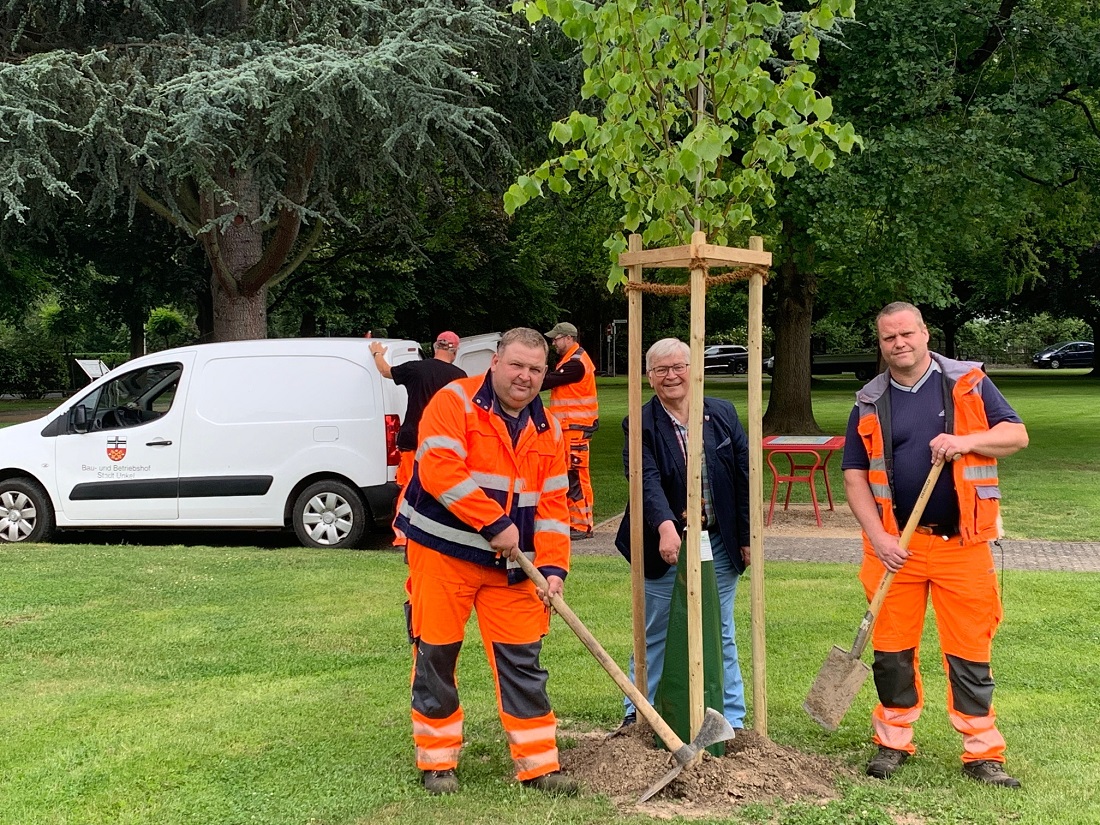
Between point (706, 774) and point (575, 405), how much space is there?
621cm

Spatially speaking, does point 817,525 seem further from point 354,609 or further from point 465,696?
point 465,696

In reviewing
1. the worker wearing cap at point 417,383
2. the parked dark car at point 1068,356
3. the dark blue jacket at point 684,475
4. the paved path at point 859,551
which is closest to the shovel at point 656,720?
the dark blue jacket at point 684,475

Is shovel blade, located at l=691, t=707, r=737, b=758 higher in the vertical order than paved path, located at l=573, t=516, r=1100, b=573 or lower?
higher

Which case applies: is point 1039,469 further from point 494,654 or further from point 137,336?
point 137,336

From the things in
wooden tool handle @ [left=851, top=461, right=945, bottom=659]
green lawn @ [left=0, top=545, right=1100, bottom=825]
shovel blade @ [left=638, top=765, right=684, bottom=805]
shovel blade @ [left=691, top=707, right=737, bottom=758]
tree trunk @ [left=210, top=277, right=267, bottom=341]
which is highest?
tree trunk @ [left=210, top=277, right=267, bottom=341]

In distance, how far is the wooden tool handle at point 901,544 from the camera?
4184mm

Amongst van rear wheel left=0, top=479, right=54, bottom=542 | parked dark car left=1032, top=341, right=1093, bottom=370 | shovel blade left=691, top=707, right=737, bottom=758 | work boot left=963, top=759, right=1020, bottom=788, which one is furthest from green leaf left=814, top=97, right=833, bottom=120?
parked dark car left=1032, top=341, right=1093, bottom=370

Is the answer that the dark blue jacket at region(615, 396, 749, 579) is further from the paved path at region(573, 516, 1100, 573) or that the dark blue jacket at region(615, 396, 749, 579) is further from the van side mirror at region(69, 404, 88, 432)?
the van side mirror at region(69, 404, 88, 432)

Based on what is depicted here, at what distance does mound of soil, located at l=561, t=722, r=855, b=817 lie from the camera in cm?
410

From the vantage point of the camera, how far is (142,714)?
522 cm

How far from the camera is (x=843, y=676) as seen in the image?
439cm

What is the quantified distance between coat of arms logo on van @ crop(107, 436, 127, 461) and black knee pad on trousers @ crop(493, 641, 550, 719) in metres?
6.96

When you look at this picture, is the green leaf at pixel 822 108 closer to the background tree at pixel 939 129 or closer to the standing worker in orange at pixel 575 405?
the standing worker in orange at pixel 575 405

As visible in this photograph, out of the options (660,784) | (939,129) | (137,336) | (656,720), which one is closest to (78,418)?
(656,720)
